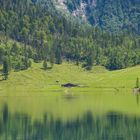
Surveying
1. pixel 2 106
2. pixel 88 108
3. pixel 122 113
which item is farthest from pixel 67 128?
pixel 2 106

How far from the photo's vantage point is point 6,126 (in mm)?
112000

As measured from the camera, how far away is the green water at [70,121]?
9800cm

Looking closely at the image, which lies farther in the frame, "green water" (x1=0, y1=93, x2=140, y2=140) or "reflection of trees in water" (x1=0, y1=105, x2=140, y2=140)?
"green water" (x1=0, y1=93, x2=140, y2=140)

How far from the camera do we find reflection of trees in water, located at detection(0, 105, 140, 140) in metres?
96.4

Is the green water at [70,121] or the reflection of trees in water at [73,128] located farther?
the green water at [70,121]

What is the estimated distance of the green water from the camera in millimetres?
98000

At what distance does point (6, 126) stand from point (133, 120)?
103 ft

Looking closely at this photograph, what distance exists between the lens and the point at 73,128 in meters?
107

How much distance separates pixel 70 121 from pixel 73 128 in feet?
37.4

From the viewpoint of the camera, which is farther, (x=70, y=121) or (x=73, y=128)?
(x=70, y=121)

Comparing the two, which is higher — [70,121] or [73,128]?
[73,128]

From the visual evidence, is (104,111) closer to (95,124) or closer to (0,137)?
(95,124)

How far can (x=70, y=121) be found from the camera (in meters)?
118

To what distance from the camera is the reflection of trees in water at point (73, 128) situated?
96375mm
